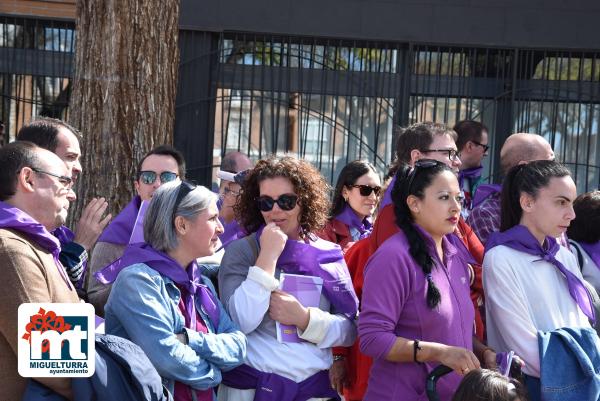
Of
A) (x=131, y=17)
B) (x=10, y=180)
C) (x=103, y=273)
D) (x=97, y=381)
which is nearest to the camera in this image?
(x=97, y=381)

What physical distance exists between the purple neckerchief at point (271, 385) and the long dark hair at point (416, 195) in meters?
0.72

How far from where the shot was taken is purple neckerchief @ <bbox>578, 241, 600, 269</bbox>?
15.6 feet

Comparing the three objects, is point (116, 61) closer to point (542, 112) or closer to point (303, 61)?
point (303, 61)

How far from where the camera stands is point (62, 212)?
3.32m

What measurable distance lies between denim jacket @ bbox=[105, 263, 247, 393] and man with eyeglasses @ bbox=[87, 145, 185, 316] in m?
0.64

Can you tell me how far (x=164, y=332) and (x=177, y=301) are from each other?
0.22 meters

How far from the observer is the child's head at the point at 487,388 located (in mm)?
3004

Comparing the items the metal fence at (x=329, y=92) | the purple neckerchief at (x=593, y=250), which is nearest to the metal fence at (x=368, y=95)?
the metal fence at (x=329, y=92)

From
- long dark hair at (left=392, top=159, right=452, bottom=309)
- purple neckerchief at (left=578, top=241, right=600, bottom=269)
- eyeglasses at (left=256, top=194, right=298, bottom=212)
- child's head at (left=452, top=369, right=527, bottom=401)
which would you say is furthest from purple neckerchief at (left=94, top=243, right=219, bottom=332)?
purple neckerchief at (left=578, top=241, right=600, bottom=269)

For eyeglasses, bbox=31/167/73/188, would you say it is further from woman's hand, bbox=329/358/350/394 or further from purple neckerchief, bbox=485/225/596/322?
purple neckerchief, bbox=485/225/596/322

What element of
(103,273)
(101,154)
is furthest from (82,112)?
(103,273)

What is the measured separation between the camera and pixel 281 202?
13.0ft

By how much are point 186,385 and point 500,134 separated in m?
5.44

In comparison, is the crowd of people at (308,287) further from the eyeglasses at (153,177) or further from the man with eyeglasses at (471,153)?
the man with eyeglasses at (471,153)
